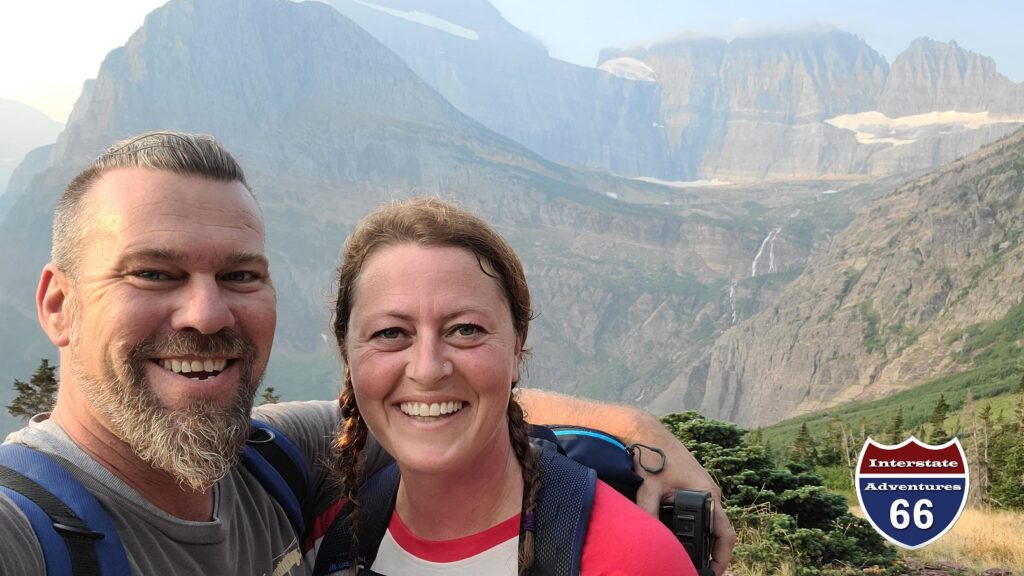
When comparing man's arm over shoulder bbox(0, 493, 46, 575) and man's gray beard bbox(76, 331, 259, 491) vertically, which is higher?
man's gray beard bbox(76, 331, 259, 491)

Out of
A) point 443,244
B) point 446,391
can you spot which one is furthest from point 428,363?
point 443,244

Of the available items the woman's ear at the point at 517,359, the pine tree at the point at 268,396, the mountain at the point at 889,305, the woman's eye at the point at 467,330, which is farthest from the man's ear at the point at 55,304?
the mountain at the point at 889,305

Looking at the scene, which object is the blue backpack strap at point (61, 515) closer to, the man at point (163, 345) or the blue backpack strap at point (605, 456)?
the man at point (163, 345)

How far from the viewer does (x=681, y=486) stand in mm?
3621

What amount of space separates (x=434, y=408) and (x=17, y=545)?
1245 millimetres

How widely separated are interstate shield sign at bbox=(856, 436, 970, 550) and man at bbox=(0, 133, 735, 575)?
12.9 m

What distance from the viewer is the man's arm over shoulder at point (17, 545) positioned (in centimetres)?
223

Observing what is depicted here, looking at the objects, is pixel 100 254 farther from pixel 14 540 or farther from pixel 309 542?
pixel 309 542

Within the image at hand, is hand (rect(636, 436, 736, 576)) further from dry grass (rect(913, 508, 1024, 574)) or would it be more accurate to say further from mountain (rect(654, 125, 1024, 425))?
mountain (rect(654, 125, 1024, 425))

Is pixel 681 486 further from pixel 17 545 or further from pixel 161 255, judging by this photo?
pixel 17 545

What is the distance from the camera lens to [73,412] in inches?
116

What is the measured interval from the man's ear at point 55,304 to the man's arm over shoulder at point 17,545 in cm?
87

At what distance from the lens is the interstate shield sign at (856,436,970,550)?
14.4m

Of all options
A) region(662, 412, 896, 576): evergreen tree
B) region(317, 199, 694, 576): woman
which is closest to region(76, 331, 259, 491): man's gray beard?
region(317, 199, 694, 576): woman
